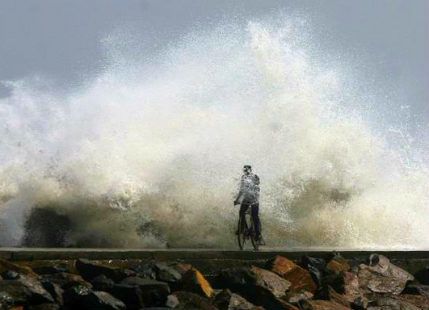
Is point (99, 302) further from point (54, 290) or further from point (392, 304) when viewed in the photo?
point (392, 304)

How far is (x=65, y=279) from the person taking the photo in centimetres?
795

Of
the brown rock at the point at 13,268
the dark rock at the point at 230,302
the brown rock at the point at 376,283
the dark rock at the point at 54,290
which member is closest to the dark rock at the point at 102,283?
the dark rock at the point at 54,290

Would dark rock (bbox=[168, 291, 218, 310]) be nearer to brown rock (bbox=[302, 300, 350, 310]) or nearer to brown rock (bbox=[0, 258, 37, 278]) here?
brown rock (bbox=[302, 300, 350, 310])

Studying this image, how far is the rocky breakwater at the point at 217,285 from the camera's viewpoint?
722 cm

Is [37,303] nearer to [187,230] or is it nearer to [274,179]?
[187,230]

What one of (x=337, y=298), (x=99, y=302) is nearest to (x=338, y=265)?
(x=337, y=298)

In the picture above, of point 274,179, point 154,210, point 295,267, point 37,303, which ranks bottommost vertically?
point 37,303

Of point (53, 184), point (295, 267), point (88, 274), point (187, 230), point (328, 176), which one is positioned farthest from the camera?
point (328, 176)

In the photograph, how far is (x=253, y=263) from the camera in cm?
1006

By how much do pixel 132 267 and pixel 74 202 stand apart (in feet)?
28.6

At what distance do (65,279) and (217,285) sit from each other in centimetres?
227

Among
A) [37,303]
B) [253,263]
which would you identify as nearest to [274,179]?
[253,263]

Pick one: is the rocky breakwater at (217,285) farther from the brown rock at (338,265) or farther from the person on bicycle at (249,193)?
the person on bicycle at (249,193)

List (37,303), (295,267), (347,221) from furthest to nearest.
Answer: (347,221)
(295,267)
(37,303)
